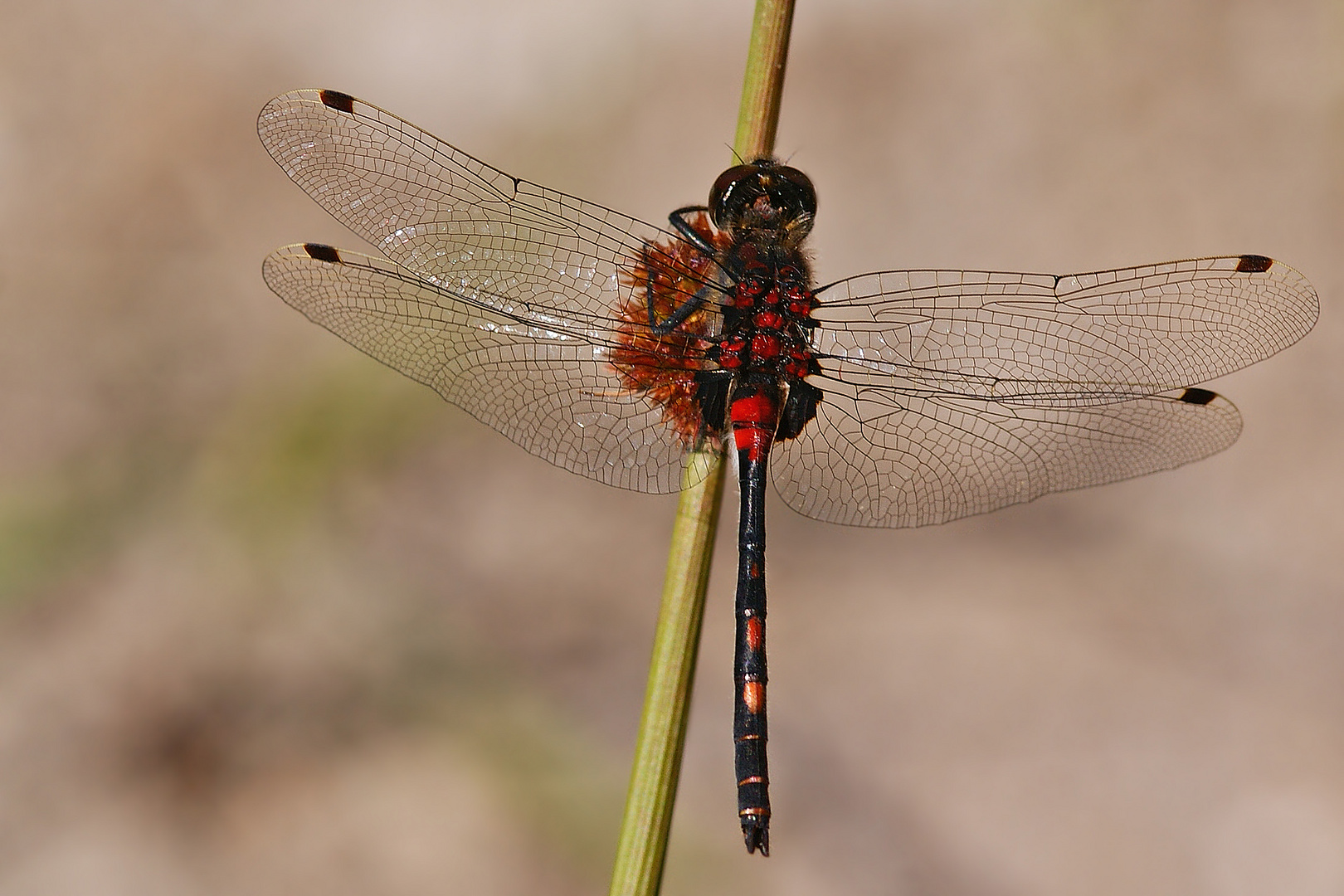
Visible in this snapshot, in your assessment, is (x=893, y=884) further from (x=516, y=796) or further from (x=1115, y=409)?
(x=1115, y=409)

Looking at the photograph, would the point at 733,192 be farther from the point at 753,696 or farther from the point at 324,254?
the point at 753,696

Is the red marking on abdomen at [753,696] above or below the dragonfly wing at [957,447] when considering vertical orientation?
below

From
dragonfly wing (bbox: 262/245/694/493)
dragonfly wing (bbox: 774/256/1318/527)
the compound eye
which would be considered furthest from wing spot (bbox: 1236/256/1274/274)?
dragonfly wing (bbox: 262/245/694/493)

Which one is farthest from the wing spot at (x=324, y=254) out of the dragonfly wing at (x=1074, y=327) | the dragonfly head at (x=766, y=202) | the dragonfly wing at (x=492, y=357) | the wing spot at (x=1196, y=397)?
the wing spot at (x=1196, y=397)

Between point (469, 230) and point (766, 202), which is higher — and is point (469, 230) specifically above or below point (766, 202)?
below

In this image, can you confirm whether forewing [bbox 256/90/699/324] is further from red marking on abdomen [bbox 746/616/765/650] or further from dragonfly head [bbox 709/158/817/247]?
red marking on abdomen [bbox 746/616/765/650]

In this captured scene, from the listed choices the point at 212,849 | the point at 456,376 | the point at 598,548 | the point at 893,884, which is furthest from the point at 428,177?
the point at 893,884

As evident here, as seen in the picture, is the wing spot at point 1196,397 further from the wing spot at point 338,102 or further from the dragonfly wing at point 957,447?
the wing spot at point 338,102

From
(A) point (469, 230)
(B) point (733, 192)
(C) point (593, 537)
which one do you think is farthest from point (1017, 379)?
(C) point (593, 537)
